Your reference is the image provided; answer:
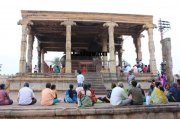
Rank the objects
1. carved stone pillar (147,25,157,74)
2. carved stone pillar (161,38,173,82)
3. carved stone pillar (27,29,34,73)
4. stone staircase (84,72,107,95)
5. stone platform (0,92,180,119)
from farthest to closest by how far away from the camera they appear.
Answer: carved stone pillar (27,29,34,73) < carved stone pillar (147,25,157,74) < carved stone pillar (161,38,173,82) < stone staircase (84,72,107,95) < stone platform (0,92,180,119)

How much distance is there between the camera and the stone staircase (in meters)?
18.6

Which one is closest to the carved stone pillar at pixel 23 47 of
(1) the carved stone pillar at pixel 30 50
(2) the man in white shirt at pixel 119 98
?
(1) the carved stone pillar at pixel 30 50

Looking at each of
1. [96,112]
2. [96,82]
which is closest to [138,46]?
[96,82]

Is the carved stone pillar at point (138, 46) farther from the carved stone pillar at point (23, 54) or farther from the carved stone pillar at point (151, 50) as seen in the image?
the carved stone pillar at point (23, 54)

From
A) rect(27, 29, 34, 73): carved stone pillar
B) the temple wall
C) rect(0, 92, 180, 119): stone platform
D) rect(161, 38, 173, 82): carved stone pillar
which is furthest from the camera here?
rect(27, 29, 34, 73): carved stone pillar

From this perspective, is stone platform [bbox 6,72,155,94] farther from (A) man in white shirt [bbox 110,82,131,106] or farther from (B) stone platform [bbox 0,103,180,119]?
(B) stone platform [bbox 0,103,180,119]

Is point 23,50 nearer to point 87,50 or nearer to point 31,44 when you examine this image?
point 31,44

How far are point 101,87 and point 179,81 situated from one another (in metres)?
9.04

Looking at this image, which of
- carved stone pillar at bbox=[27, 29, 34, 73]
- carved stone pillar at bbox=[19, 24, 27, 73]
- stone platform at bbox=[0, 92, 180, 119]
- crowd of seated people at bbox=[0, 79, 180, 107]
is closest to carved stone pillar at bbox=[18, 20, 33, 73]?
carved stone pillar at bbox=[19, 24, 27, 73]

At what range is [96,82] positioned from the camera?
20219 millimetres

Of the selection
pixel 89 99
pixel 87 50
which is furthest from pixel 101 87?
pixel 87 50

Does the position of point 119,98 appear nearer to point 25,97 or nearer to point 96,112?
point 96,112

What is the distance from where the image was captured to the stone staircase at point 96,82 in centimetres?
1864

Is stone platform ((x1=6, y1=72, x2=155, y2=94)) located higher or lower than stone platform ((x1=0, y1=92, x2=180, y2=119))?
higher
